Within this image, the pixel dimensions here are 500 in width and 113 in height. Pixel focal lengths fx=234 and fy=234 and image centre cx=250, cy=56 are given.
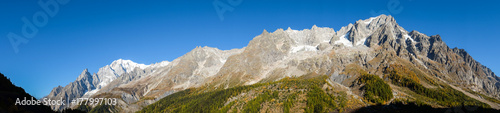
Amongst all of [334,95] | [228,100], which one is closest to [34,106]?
[334,95]

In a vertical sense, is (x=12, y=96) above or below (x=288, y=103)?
above

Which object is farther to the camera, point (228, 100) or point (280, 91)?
point (228, 100)

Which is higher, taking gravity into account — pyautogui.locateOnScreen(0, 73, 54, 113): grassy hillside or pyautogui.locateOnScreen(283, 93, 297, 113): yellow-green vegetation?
pyautogui.locateOnScreen(0, 73, 54, 113): grassy hillside

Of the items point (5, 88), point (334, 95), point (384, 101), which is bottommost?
point (384, 101)

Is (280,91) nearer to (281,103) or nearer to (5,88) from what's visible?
(281,103)

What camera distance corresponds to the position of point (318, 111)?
118750 millimetres

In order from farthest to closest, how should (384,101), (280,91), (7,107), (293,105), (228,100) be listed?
(228,100)
(280,91)
(384,101)
(293,105)
(7,107)

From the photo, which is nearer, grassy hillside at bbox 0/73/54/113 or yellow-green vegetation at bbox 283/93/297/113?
grassy hillside at bbox 0/73/54/113

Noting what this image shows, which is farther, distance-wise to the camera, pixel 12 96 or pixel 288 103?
pixel 288 103

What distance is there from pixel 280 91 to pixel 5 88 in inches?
5767

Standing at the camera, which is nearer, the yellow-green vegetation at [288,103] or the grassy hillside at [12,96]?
the grassy hillside at [12,96]

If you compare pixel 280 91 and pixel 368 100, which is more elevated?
pixel 280 91

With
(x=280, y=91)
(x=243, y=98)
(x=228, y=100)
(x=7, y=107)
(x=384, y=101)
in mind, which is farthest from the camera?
(x=228, y=100)

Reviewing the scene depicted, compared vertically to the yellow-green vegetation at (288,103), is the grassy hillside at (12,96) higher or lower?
higher
